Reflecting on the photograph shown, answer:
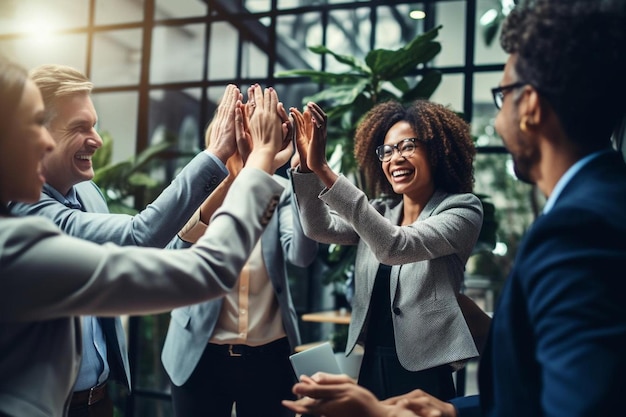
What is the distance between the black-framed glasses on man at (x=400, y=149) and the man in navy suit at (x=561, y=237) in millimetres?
734

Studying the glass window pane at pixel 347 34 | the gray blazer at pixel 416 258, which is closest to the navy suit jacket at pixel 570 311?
the gray blazer at pixel 416 258

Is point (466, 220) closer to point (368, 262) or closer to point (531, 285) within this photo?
point (368, 262)

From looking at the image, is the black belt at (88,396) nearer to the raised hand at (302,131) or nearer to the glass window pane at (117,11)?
the raised hand at (302,131)

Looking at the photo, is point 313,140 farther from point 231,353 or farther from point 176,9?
point 176,9

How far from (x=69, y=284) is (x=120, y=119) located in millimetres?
3947

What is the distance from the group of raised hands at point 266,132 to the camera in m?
1.25

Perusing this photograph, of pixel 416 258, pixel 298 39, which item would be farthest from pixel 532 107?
pixel 298 39

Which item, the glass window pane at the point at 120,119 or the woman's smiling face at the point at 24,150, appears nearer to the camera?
the woman's smiling face at the point at 24,150

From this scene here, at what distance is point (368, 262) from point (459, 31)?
7.42ft

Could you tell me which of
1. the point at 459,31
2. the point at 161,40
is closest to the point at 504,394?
the point at 459,31

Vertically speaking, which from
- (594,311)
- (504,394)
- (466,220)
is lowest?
(504,394)

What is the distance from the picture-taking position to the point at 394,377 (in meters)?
1.79

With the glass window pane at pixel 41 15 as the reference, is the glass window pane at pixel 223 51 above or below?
below

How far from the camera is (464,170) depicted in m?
1.97
